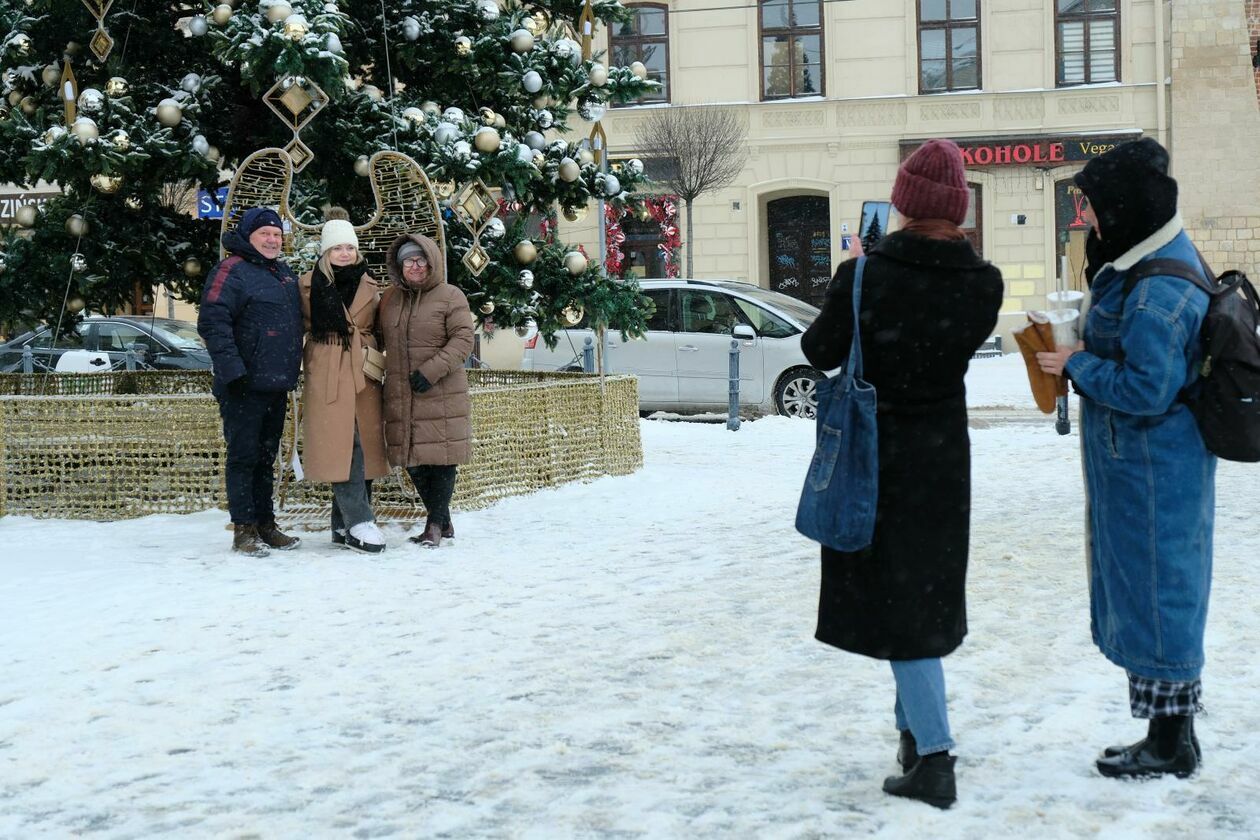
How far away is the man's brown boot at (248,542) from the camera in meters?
8.15

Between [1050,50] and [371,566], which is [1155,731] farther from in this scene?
[1050,50]

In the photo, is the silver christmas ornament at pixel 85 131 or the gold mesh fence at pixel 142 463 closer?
the silver christmas ornament at pixel 85 131

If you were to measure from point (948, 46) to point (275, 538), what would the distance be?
24.9m

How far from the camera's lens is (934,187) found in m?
3.98

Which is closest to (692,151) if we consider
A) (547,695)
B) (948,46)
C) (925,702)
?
(948,46)

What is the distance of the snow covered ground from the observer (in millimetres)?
3971

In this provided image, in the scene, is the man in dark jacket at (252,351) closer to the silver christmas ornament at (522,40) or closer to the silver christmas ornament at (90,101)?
the silver christmas ornament at (90,101)

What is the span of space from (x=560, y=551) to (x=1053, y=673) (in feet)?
11.4

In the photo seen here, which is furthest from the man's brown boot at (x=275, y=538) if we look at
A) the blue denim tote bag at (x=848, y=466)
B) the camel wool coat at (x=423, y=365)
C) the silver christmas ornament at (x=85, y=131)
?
the blue denim tote bag at (x=848, y=466)

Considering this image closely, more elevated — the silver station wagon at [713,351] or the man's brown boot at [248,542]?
the silver station wagon at [713,351]

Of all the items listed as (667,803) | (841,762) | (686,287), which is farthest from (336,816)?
(686,287)

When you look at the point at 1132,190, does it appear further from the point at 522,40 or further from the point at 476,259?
the point at 522,40

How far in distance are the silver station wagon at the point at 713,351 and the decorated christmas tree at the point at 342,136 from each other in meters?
6.55

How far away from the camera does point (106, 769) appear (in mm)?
4461
